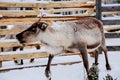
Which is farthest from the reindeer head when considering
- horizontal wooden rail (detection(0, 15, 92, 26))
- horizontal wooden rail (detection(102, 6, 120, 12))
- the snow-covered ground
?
horizontal wooden rail (detection(102, 6, 120, 12))

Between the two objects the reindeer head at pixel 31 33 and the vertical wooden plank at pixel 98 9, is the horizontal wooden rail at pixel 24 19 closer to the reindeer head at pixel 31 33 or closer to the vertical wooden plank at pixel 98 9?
the vertical wooden plank at pixel 98 9

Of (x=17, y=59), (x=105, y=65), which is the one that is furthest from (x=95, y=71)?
(x=17, y=59)

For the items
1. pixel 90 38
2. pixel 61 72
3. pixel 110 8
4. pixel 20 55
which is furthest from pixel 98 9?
pixel 61 72

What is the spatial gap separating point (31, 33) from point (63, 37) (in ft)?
2.31

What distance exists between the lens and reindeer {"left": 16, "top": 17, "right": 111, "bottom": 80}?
670cm

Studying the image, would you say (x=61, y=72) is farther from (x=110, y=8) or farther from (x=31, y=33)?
(x=110, y=8)

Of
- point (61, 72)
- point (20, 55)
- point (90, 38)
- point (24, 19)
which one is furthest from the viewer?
point (24, 19)

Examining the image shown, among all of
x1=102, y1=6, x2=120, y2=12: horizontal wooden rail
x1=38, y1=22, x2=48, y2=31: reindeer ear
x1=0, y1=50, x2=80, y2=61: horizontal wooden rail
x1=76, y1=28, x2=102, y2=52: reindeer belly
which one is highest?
x1=38, y1=22, x2=48, y2=31: reindeer ear

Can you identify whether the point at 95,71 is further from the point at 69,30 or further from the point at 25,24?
the point at 25,24

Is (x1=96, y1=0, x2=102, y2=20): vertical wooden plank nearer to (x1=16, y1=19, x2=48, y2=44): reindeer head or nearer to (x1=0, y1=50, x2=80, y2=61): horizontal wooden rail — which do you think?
(x1=0, y1=50, x2=80, y2=61): horizontal wooden rail

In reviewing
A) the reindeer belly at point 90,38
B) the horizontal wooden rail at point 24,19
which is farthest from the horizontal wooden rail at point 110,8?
the reindeer belly at point 90,38

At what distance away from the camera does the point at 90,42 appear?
24.8 feet

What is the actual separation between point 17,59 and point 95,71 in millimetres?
2936

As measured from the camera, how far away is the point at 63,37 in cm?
701
